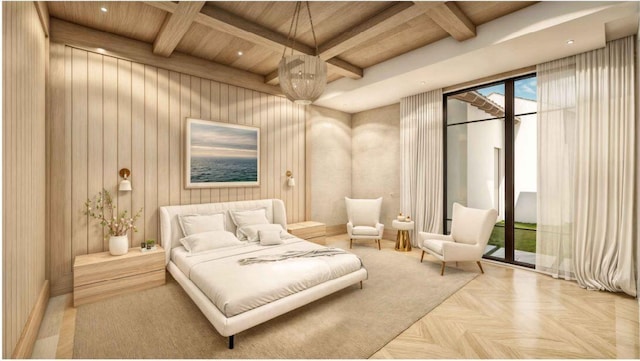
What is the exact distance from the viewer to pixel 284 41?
347cm

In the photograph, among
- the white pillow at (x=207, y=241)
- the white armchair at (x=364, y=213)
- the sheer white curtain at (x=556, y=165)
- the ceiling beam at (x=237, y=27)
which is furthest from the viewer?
the white armchair at (x=364, y=213)

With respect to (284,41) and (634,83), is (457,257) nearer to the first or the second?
(634,83)

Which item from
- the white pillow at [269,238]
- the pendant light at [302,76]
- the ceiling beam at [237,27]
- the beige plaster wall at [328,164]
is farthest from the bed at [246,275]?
the ceiling beam at [237,27]

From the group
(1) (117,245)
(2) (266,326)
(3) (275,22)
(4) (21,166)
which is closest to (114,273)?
(1) (117,245)

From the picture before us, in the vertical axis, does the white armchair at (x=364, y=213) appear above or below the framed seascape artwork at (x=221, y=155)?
below

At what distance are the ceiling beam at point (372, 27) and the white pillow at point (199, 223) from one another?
2.62 m

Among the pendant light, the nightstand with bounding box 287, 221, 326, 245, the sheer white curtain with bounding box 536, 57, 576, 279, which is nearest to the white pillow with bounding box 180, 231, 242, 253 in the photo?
the nightstand with bounding box 287, 221, 326, 245

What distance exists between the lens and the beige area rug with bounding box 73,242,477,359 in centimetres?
212

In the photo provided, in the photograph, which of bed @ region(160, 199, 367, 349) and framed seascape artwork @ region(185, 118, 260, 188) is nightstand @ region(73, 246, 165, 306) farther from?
framed seascape artwork @ region(185, 118, 260, 188)

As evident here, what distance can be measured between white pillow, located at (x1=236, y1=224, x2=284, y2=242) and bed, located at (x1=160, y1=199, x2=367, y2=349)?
1.8 inches

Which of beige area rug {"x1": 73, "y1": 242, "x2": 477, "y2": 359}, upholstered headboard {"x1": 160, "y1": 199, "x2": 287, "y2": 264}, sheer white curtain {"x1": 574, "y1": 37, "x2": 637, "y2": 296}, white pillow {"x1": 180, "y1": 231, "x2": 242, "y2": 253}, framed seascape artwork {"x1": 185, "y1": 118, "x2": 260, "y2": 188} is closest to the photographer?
beige area rug {"x1": 73, "y1": 242, "x2": 477, "y2": 359}

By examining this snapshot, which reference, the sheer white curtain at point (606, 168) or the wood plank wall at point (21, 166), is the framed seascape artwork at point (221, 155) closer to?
the wood plank wall at point (21, 166)

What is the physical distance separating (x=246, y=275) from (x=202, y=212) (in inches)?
68.5

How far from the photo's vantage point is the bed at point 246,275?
7.30ft
